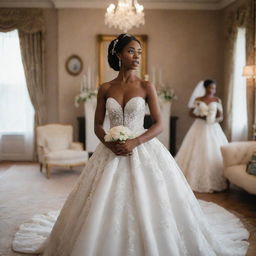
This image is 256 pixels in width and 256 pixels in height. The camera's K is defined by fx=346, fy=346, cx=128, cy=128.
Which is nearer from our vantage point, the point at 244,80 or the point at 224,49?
the point at 244,80

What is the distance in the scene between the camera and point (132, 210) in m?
2.36

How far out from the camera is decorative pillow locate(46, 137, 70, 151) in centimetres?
653

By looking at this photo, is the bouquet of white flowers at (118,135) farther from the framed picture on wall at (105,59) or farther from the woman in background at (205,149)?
the framed picture on wall at (105,59)

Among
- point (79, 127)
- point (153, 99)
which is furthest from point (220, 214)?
point (79, 127)

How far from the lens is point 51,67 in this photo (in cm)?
792

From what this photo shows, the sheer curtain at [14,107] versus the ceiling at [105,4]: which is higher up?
the ceiling at [105,4]

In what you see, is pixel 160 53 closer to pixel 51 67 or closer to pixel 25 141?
pixel 51 67

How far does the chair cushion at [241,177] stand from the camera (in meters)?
4.29

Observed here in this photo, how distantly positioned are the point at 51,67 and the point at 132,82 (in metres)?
5.66

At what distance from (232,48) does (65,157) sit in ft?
12.8

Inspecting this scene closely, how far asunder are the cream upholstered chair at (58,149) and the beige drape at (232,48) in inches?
119

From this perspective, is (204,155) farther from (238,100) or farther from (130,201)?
(130,201)

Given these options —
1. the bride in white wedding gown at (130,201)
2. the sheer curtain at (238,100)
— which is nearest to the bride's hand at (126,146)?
the bride in white wedding gown at (130,201)

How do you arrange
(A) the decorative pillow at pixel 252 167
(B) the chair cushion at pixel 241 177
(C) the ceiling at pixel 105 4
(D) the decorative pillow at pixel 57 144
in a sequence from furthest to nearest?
(C) the ceiling at pixel 105 4
(D) the decorative pillow at pixel 57 144
(A) the decorative pillow at pixel 252 167
(B) the chair cushion at pixel 241 177
